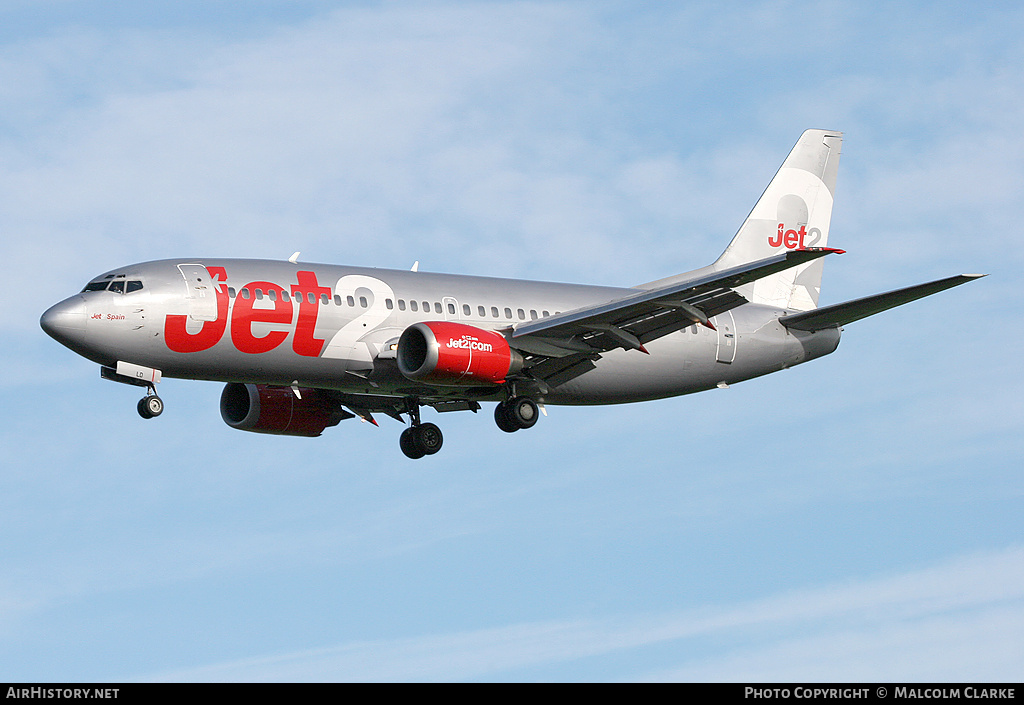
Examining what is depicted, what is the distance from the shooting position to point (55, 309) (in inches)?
1470

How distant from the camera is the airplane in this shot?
3769cm

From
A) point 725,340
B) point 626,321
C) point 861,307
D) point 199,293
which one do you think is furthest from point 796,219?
point 199,293

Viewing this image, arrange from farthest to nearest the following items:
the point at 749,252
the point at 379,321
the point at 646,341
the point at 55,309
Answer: the point at 749,252 → the point at 646,341 → the point at 379,321 → the point at 55,309

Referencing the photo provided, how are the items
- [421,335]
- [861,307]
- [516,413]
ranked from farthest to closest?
1. [861,307]
2. [516,413]
3. [421,335]

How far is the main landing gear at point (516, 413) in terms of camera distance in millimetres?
42375

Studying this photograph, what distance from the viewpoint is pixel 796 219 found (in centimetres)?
5056

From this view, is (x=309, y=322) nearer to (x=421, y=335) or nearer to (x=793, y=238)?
(x=421, y=335)

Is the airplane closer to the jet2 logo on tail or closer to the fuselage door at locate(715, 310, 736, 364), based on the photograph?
the fuselage door at locate(715, 310, 736, 364)

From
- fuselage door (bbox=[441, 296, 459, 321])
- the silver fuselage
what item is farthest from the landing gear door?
fuselage door (bbox=[441, 296, 459, 321])

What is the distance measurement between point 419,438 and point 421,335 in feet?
22.7

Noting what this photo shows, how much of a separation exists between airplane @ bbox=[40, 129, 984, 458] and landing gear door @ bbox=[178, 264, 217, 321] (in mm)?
38

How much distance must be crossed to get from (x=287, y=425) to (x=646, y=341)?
1156 centimetres
